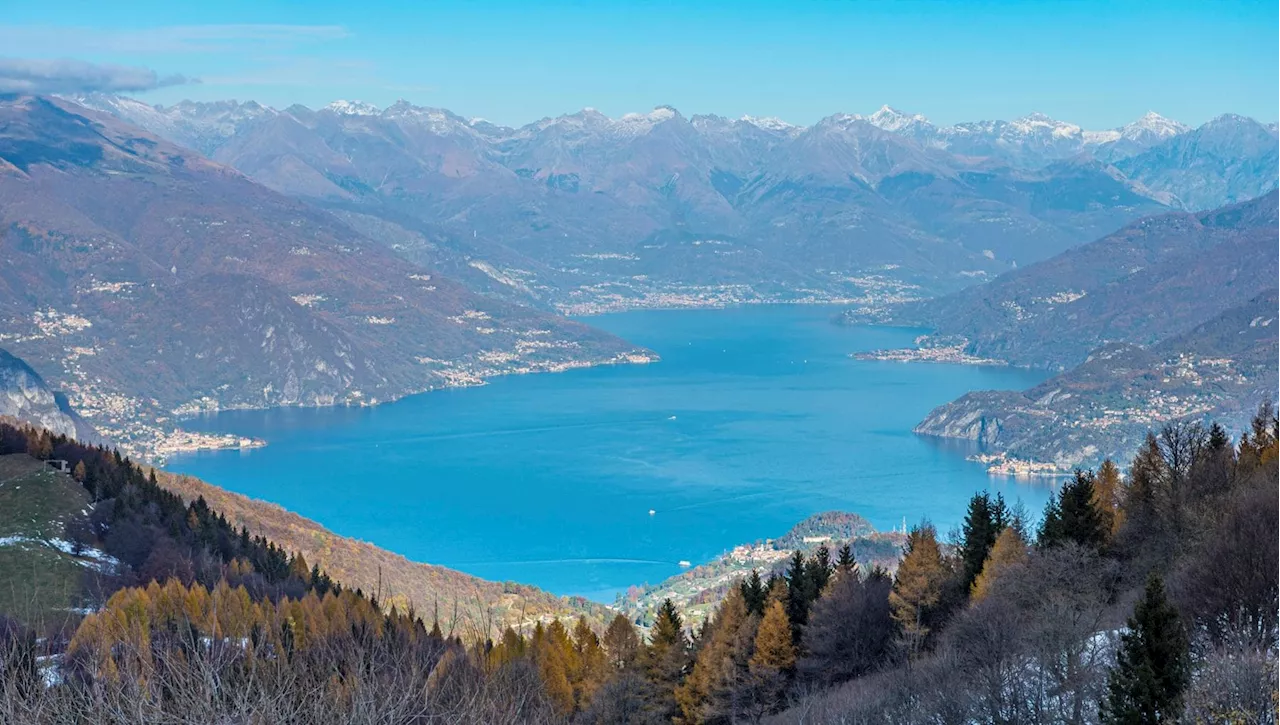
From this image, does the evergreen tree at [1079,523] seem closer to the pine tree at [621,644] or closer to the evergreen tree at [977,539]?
the evergreen tree at [977,539]

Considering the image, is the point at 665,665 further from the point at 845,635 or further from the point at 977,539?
the point at 977,539

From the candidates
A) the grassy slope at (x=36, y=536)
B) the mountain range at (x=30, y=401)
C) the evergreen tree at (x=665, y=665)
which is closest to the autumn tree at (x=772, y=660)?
the evergreen tree at (x=665, y=665)

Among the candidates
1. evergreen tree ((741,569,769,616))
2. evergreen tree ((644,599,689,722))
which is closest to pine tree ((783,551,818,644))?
evergreen tree ((741,569,769,616))

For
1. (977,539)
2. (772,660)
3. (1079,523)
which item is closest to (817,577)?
(772,660)

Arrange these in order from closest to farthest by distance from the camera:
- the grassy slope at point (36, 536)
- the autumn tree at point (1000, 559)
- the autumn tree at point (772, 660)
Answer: the autumn tree at point (1000, 559), the autumn tree at point (772, 660), the grassy slope at point (36, 536)

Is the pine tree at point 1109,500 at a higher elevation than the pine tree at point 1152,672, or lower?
higher

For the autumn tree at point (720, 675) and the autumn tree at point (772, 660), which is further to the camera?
the autumn tree at point (772, 660)
